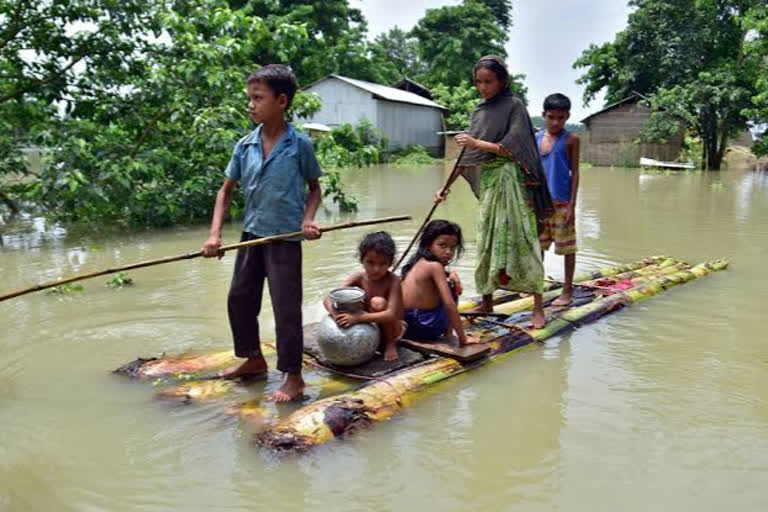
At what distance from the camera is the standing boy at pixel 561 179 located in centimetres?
478

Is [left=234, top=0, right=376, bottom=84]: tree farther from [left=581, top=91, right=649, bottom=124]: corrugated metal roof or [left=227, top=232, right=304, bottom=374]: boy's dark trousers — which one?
[left=227, top=232, right=304, bottom=374]: boy's dark trousers

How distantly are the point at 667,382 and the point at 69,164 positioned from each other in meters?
6.37

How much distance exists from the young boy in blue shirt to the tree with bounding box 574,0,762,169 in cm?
1962

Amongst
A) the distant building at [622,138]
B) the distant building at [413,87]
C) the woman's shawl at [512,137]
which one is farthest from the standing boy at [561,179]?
the distant building at [413,87]

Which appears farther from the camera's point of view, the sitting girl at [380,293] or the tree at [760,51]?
the tree at [760,51]

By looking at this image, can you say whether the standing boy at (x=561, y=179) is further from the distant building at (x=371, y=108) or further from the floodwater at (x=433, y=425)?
the distant building at (x=371, y=108)

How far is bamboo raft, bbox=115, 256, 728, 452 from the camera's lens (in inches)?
116

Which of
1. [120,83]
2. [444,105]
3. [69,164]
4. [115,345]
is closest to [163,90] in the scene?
[120,83]

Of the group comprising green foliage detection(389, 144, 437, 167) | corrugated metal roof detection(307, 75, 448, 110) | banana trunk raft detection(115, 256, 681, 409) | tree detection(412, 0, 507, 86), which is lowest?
banana trunk raft detection(115, 256, 681, 409)

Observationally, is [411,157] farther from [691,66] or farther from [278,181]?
[278,181]

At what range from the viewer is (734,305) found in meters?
5.36

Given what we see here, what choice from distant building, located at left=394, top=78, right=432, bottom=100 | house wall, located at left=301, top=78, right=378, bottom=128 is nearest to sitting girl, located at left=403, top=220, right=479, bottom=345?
house wall, located at left=301, top=78, right=378, bottom=128

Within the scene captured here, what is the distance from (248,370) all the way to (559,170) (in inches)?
106

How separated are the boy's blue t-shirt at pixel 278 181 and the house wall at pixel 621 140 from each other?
2252 centimetres
